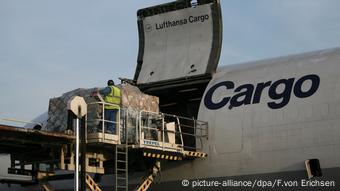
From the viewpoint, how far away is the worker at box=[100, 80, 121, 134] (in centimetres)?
2031

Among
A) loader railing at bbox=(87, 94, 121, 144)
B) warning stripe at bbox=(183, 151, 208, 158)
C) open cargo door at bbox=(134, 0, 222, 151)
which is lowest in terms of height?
warning stripe at bbox=(183, 151, 208, 158)

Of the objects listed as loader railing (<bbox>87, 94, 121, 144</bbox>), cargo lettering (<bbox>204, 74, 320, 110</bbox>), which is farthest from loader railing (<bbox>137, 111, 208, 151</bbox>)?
cargo lettering (<bbox>204, 74, 320, 110</bbox>)

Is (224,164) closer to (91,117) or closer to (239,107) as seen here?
(239,107)

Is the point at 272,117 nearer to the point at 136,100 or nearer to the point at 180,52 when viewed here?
the point at 136,100

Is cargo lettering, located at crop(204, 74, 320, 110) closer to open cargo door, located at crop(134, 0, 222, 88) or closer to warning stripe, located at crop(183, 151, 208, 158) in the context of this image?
open cargo door, located at crop(134, 0, 222, 88)

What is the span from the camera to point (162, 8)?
2622 centimetres

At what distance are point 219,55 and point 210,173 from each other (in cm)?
522

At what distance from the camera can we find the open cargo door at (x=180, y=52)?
24.5m

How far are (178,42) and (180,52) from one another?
1.63 ft

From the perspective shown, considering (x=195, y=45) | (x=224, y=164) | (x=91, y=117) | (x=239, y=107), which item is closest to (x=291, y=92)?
(x=239, y=107)

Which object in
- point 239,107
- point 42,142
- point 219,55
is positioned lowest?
point 42,142

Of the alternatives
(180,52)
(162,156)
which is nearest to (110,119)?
(162,156)

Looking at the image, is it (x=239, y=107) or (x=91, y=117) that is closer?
(x=91, y=117)

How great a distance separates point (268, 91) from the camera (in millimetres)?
21469
